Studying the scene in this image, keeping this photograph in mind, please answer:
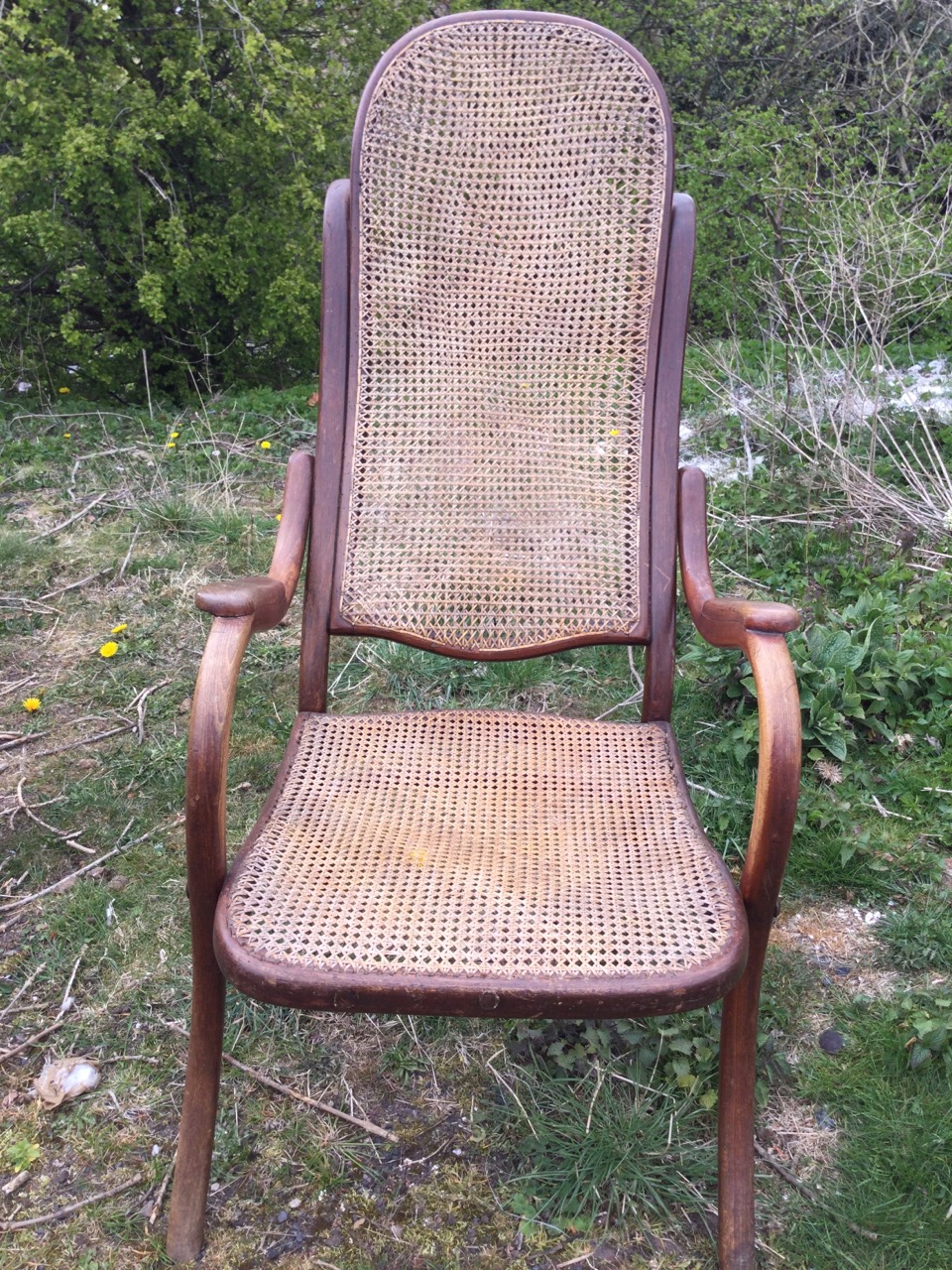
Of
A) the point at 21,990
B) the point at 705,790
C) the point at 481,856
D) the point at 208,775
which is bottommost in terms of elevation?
the point at 21,990

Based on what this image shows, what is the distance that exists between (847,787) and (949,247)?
2280 mm

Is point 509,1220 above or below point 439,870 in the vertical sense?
below

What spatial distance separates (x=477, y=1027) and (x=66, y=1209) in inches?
27.4

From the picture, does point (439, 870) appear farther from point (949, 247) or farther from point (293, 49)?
point (293, 49)

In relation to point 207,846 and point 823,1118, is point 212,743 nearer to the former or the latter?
point 207,846

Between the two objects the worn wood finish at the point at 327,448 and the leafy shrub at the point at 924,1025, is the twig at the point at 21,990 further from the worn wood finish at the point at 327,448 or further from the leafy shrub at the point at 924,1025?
the leafy shrub at the point at 924,1025

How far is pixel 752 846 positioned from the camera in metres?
1.23

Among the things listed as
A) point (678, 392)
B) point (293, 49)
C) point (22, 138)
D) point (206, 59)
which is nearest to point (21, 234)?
point (22, 138)

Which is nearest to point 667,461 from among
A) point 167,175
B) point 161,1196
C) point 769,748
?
point 769,748

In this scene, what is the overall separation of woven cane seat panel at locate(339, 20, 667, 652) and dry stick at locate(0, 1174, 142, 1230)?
Answer: 0.92 metres

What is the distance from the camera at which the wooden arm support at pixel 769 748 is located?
1.19 metres

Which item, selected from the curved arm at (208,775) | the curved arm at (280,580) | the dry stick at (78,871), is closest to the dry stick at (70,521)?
the dry stick at (78,871)

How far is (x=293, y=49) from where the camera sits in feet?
13.0

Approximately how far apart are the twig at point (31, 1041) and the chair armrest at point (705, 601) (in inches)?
51.4
